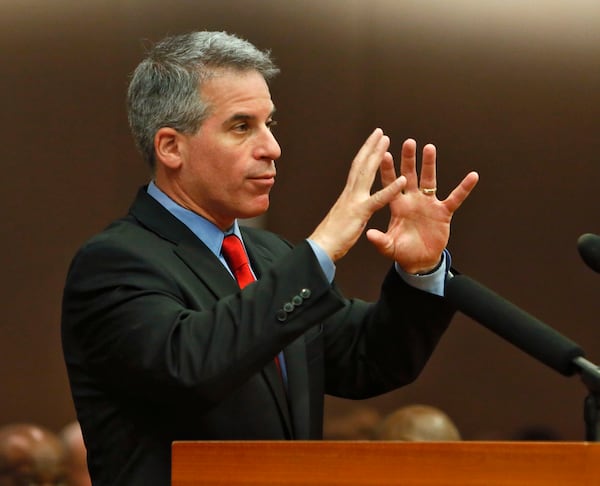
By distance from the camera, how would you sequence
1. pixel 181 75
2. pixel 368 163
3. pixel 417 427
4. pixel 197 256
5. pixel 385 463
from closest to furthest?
pixel 385 463, pixel 368 163, pixel 197 256, pixel 181 75, pixel 417 427

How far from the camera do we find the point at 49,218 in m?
3.92

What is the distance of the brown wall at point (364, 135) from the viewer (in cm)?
388

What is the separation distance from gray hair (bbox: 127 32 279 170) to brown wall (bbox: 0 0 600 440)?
1.81m

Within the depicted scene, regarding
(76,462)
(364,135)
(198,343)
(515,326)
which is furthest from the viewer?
(364,135)

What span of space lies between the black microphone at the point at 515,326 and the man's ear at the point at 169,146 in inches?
25.9

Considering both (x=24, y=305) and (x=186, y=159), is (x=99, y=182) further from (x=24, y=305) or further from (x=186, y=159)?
(x=186, y=159)

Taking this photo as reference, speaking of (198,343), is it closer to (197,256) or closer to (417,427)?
(197,256)

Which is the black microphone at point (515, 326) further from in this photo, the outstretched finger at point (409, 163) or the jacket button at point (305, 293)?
the outstretched finger at point (409, 163)

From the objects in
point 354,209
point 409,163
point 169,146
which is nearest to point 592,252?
point 354,209

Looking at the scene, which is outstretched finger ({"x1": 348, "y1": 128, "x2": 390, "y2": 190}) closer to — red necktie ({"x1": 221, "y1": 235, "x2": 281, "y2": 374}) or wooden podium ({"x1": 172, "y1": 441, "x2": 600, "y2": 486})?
red necktie ({"x1": 221, "y1": 235, "x2": 281, "y2": 374})

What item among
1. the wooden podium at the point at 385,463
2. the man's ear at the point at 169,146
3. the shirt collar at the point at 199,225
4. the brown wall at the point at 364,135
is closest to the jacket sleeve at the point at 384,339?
the shirt collar at the point at 199,225

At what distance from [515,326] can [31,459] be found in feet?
7.53

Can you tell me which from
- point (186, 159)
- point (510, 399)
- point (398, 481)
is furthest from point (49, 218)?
point (398, 481)

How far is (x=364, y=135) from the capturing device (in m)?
3.89
